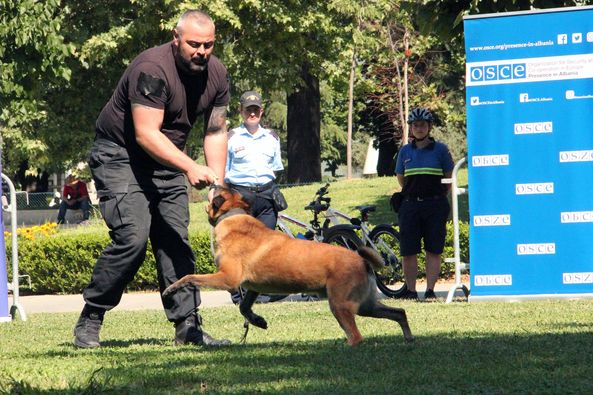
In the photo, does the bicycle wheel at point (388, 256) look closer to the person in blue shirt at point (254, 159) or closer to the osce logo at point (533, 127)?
the person in blue shirt at point (254, 159)

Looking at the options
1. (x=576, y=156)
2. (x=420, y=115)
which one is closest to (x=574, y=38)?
(x=576, y=156)

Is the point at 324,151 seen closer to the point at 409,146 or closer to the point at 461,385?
the point at 409,146

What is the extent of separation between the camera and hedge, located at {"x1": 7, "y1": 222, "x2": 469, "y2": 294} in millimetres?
16766

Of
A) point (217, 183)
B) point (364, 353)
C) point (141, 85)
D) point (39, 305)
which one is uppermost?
point (141, 85)

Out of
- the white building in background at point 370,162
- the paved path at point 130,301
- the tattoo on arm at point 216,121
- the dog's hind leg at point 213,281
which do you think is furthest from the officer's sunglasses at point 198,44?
the white building in background at point 370,162

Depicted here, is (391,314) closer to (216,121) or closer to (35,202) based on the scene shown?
(216,121)

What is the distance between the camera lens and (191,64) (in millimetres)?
6961

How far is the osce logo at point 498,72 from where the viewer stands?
11.0 metres

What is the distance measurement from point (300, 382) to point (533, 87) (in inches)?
256

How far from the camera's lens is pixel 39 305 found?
14.8 meters

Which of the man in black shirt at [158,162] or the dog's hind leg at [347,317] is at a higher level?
the man in black shirt at [158,162]

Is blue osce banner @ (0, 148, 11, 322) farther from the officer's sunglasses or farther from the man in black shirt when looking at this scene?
the officer's sunglasses

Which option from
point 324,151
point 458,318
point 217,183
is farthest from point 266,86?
point 324,151

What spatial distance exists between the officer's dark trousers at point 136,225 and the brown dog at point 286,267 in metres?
0.30
